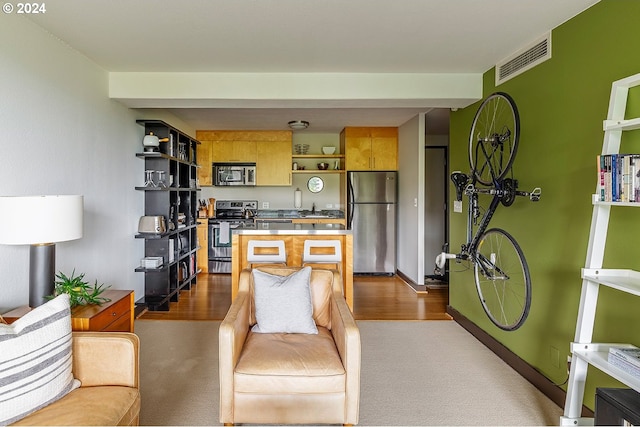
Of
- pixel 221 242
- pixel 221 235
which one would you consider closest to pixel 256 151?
pixel 221 235

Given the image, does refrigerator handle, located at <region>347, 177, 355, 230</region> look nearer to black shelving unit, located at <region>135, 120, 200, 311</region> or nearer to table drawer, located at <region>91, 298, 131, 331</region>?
black shelving unit, located at <region>135, 120, 200, 311</region>

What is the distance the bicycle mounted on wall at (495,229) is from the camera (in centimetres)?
271

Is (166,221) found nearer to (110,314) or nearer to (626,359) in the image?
(110,314)

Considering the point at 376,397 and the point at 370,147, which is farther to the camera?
the point at 370,147

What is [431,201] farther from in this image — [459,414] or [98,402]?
[98,402]

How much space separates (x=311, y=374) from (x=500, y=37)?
2.61 meters

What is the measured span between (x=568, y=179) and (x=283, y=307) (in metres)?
1.97

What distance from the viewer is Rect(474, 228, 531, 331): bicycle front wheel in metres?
2.80

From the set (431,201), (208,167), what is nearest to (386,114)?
(431,201)

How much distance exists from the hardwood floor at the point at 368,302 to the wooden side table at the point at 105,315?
4.94 ft

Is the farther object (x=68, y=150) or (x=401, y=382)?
(x=68, y=150)

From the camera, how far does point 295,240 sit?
3.77m

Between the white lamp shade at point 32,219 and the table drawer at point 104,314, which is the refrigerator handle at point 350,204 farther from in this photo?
the white lamp shade at point 32,219

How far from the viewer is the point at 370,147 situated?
6254 mm
